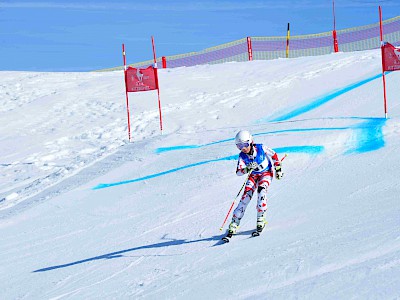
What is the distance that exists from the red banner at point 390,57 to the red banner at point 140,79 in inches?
201

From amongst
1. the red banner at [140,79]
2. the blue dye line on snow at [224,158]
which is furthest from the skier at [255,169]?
the red banner at [140,79]

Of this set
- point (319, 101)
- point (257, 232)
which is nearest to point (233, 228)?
point (257, 232)

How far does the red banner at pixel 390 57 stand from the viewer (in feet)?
Result: 40.0

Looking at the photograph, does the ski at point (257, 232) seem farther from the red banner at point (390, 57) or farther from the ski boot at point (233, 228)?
the red banner at point (390, 57)

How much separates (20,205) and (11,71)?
51.1 feet

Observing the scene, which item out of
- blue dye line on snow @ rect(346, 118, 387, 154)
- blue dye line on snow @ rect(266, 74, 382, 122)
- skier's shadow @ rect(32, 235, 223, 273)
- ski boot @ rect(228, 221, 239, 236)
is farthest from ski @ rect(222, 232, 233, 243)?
blue dye line on snow @ rect(266, 74, 382, 122)

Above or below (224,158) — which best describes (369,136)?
above

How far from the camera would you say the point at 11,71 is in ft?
85.9

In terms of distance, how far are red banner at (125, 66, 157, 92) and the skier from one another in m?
7.58

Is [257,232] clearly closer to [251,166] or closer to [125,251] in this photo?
[251,166]

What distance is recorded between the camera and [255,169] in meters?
7.48

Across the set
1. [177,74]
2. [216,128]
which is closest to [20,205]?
[216,128]

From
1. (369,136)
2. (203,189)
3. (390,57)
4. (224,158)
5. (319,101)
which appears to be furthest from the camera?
(319,101)

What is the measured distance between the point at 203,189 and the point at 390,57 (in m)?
4.72
